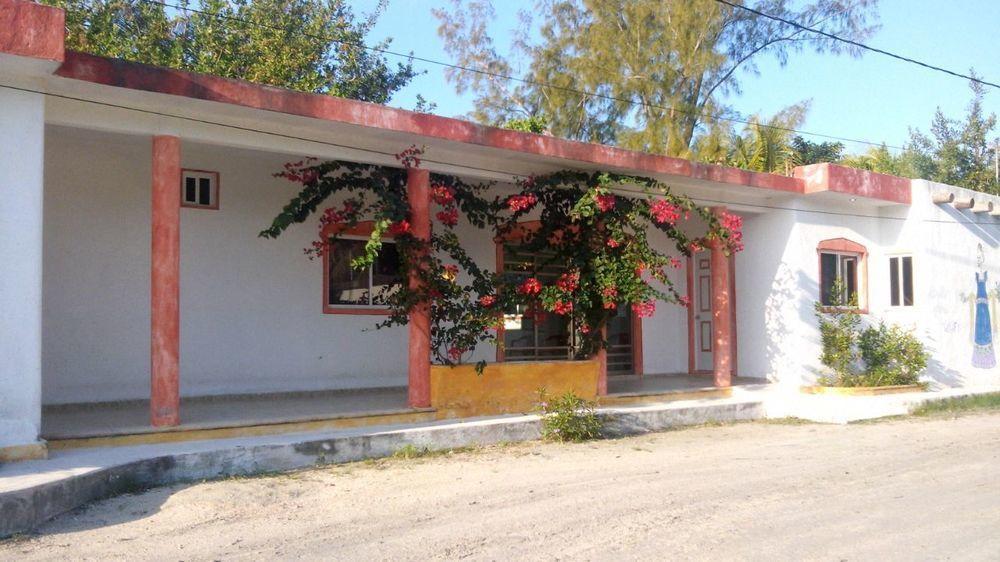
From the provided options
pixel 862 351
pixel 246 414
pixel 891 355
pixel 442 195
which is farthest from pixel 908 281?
pixel 246 414

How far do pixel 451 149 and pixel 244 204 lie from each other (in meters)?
2.80

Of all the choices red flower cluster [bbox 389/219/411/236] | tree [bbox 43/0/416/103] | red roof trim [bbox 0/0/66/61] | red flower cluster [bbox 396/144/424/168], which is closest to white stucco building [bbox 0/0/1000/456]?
red roof trim [bbox 0/0/66/61]

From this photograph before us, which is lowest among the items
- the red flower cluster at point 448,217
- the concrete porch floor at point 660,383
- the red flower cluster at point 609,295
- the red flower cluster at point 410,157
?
the concrete porch floor at point 660,383

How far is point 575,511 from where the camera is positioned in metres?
6.41

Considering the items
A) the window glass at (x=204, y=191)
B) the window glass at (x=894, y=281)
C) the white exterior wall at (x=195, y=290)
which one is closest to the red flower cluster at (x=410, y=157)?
the white exterior wall at (x=195, y=290)

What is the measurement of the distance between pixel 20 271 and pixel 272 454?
2550 mm

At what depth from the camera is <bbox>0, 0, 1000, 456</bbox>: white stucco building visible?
23.1 feet

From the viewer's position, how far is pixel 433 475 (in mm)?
7859

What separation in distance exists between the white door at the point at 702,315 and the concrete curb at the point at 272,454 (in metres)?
3.49

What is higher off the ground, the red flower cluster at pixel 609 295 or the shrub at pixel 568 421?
the red flower cluster at pixel 609 295

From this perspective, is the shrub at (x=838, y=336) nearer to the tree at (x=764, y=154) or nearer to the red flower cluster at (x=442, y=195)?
the tree at (x=764, y=154)

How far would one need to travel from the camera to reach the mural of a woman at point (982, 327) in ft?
51.4

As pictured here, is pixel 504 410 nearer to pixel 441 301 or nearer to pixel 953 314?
pixel 441 301

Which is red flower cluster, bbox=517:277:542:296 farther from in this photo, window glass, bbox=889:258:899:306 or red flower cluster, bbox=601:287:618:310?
window glass, bbox=889:258:899:306
